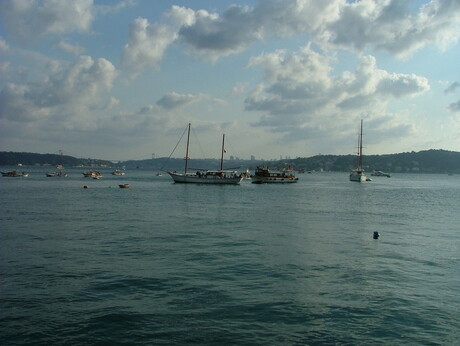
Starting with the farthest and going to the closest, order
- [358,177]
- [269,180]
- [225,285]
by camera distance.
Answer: [358,177], [269,180], [225,285]

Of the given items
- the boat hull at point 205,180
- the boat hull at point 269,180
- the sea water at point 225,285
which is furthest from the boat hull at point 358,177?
the sea water at point 225,285

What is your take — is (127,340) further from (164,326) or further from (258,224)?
(258,224)

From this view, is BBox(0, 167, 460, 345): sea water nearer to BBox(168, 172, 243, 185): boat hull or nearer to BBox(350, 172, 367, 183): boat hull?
BBox(168, 172, 243, 185): boat hull

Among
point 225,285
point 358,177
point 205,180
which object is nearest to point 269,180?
point 205,180

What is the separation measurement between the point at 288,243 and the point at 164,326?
54.7ft

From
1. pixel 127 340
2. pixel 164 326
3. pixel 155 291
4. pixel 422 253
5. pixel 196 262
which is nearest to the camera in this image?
pixel 127 340

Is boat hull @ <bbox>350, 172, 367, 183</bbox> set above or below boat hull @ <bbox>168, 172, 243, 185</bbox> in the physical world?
above

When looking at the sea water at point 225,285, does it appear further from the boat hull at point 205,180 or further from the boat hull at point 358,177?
the boat hull at point 358,177

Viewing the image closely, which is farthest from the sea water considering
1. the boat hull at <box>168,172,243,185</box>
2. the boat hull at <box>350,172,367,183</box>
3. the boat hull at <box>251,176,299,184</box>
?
the boat hull at <box>350,172,367,183</box>

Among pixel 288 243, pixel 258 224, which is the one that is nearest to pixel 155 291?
pixel 288 243

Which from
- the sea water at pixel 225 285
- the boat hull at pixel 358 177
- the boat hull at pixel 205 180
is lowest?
the sea water at pixel 225 285

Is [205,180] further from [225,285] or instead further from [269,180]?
[225,285]

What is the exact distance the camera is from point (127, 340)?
13.6 meters

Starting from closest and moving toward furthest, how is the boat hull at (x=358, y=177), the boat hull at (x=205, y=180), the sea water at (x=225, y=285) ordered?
the sea water at (x=225, y=285) → the boat hull at (x=205, y=180) → the boat hull at (x=358, y=177)
